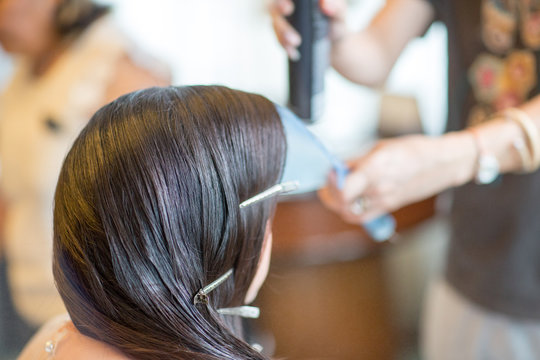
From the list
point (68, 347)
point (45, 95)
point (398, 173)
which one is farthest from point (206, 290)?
point (45, 95)

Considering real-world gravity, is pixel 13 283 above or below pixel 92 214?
below

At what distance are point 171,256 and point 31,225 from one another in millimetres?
821

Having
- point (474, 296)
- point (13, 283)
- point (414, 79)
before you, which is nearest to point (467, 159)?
point (474, 296)

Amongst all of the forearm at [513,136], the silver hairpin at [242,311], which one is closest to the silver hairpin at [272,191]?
the silver hairpin at [242,311]

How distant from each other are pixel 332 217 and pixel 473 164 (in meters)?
0.81

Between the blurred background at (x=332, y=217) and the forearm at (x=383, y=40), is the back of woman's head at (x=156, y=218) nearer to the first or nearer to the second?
the blurred background at (x=332, y=217)

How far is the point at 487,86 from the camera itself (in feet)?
2.97

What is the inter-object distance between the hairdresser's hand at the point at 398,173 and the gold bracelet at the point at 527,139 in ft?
0.22

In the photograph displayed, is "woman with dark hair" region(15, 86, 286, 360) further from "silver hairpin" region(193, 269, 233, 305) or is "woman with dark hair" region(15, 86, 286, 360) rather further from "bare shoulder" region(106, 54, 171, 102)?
"bare shoulder" region(106, 54, 171, 102)

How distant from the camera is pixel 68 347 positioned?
548mm

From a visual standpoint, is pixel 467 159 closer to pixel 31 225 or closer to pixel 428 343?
pixel 428 343

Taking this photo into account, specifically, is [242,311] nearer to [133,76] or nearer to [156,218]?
[156,218]

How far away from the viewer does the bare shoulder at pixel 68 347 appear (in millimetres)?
524

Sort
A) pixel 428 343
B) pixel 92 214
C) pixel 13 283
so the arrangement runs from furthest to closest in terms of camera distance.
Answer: pixel 13 283, pixel 428 343, pixel 92 214
